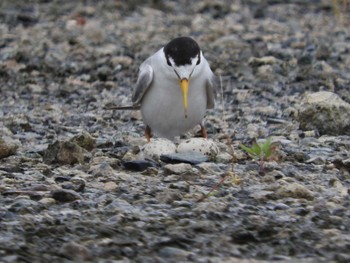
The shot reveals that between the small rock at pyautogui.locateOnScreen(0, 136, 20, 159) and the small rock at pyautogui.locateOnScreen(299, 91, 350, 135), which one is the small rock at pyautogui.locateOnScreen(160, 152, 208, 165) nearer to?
the small rock at pyautogui.locateOnScreen(0, 136, 20, 159)

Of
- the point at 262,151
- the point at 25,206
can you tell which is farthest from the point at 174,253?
the point at 262,151

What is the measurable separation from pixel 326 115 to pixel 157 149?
154 centimetres

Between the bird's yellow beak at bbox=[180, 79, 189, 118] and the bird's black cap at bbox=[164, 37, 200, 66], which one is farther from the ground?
the bird's black cap at bbox=[164, 37, 200, 66]

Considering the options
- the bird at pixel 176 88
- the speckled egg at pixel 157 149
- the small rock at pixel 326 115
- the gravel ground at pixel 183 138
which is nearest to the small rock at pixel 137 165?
the gravel ground at pixel 183 138

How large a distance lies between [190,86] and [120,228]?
2.51 meters

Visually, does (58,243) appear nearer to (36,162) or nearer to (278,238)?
(278,238)

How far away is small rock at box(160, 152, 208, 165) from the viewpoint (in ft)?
19.4

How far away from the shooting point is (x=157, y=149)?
6.11 metres

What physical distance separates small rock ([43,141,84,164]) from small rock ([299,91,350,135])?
1.84m

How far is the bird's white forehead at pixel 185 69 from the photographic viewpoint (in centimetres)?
675

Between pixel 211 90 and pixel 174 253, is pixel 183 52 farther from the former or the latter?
pixel 174 253

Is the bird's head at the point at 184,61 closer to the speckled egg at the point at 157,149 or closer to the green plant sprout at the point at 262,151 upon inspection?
the speckled egg at the point at 157,149

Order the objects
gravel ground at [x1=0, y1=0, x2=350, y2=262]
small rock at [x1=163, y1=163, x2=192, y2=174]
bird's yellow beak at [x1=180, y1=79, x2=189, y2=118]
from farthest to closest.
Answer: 1. bird's yellow beak at [x1=180, y1=79, x2=189, y2=118]
2. small rock at [x1=163, y1=163, x2=192, y2=174]
3. gravel ground at [x1=0, y1=0, x2=350, y2=262]

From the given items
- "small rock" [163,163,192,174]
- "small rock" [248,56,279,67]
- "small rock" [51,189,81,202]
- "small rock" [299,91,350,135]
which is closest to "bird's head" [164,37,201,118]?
"small rock" [299,91,350,135]
